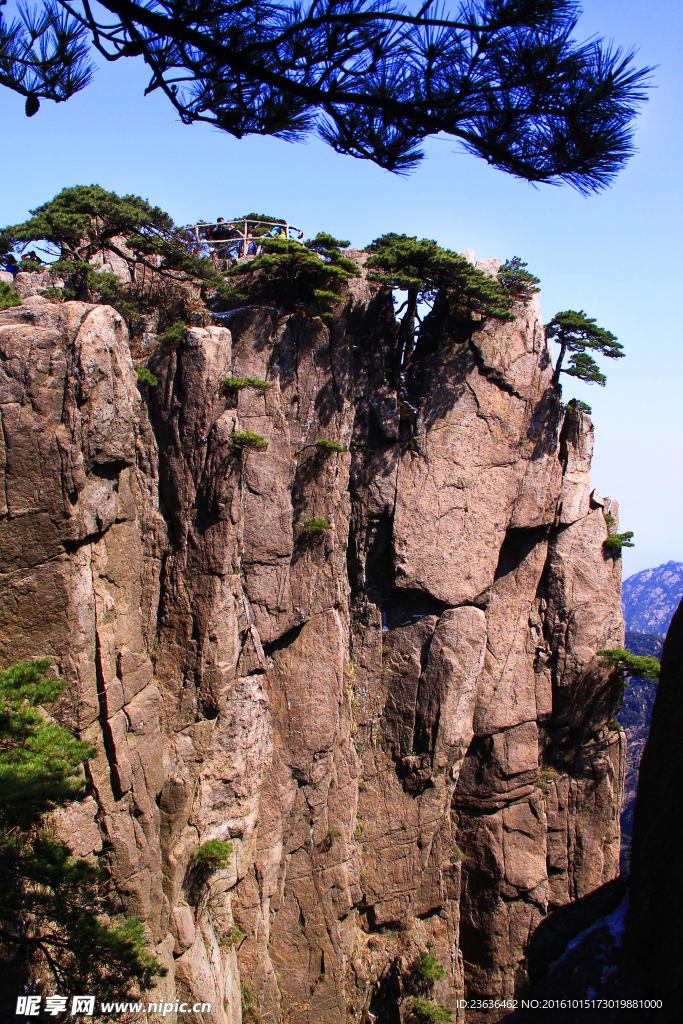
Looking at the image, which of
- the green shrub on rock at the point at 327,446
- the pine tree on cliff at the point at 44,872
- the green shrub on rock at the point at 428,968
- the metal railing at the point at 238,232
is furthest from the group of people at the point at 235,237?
the green shrub on rock at the point at 428,968

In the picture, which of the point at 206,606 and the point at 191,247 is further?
the point at 191,247

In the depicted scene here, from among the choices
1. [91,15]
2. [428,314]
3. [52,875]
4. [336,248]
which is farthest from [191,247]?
[52,875]

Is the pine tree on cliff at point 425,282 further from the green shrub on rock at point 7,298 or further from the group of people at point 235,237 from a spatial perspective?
the green shrub on rock at point 7,298

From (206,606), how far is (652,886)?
10.7m

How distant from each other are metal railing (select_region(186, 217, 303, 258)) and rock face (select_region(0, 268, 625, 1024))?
8.75 ft

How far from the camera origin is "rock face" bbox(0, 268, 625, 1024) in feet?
36.1

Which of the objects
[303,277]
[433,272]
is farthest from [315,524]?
[433,272]

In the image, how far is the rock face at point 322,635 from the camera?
1099 centimetres

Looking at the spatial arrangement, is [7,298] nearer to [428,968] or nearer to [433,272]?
[433,272]

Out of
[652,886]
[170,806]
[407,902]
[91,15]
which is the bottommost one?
[407,902]

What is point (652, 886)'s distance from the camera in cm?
1370

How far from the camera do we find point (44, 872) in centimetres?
738

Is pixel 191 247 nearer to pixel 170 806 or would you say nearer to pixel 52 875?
pixel 170 806

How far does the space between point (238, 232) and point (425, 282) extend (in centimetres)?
546
